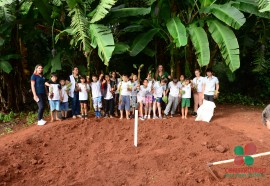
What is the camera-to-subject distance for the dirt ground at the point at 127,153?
4871 mm

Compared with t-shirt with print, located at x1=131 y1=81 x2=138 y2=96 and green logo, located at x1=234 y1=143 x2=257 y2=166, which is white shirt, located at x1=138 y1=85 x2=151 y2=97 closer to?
t-shirt with print, located at x1=131 y1=81 x2=138 y2=96

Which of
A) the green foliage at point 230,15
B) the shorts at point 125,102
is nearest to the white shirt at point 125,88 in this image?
the shorts at point 125,102

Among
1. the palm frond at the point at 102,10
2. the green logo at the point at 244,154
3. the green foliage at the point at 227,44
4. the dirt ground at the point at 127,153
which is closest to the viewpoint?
the green logo at the point at 244,154

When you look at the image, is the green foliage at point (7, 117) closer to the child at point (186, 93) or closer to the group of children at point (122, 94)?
the group of children at point (122, 94)

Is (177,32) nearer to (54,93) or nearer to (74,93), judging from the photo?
(74,93)

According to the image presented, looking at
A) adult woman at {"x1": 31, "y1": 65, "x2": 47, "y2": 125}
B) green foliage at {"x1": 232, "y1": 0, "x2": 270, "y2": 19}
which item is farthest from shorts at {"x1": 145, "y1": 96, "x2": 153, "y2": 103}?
green foliage at {"x1": 232, "y1": 0, "x2": 270, "y2": 19}

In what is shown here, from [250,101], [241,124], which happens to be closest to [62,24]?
[241,124]

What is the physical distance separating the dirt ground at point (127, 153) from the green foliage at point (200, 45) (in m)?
1.63

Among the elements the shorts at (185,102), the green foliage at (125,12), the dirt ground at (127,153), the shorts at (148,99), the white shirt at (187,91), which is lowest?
the dirt ground at (127,153)

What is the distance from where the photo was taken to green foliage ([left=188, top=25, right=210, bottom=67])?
700cm

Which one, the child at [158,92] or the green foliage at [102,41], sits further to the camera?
the child at [158,92]

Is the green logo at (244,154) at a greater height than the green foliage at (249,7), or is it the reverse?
the green foliage at (249,7)

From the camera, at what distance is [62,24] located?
7.88m

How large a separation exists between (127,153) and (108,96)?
2.21 meters
